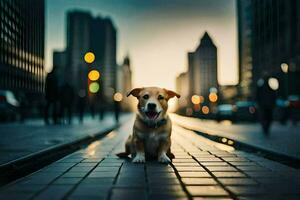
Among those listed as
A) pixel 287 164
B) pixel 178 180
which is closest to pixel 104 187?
pixel 178 180

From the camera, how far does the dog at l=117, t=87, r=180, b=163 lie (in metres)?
5.39

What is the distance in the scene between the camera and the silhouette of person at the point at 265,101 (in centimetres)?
1238

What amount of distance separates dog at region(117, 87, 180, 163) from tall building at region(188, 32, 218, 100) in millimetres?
130507

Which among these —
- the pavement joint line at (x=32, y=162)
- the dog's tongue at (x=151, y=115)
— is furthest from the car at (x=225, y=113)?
the dog's tongue at (x=151, y=115)

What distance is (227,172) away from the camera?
480 centimetres

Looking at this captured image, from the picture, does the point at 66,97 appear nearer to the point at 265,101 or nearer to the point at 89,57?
the point at 89,57

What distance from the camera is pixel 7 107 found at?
20.7 meters

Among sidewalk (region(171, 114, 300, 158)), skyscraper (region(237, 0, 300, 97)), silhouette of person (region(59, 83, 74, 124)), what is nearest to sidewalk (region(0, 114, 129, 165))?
sidewalk (region(171, 114, 300, 158))

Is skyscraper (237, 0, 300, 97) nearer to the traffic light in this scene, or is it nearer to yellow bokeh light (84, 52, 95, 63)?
the traffic light

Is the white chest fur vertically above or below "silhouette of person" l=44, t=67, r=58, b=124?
below

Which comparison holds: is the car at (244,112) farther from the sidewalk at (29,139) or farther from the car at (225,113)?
the sidewalk at (29,139)

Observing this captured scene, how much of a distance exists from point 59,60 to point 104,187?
463 feet

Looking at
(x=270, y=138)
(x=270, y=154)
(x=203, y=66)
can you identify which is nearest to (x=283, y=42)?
(x=270, y=138)

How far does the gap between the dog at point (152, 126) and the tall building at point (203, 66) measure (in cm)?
13051
